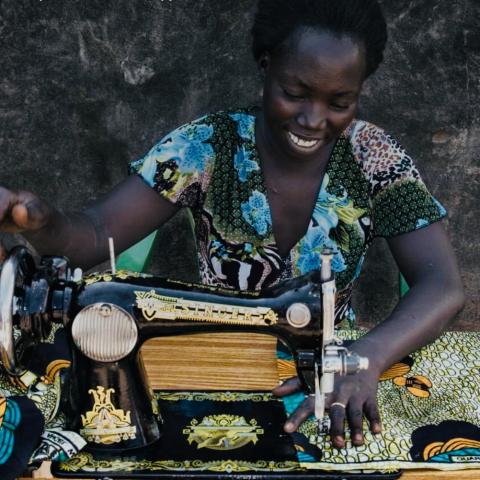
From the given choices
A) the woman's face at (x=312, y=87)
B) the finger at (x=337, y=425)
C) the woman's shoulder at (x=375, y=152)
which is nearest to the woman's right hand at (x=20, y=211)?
the woman's face at (x=312, y=87)

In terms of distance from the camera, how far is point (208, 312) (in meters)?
1.64

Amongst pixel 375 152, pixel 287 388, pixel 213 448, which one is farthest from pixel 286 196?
pixel 213 448

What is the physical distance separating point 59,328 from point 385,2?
1857mm

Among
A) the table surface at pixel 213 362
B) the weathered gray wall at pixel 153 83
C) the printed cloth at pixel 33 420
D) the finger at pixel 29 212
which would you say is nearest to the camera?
the printed cloth at pixel 33 420

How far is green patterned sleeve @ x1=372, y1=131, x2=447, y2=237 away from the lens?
7.28ft

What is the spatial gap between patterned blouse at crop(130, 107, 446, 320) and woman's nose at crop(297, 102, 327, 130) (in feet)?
1.16

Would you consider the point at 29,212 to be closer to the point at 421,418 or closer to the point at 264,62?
the point at 264,62

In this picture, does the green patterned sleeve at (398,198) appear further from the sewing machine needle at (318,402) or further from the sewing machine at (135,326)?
the sewing machine needle at (318,402)

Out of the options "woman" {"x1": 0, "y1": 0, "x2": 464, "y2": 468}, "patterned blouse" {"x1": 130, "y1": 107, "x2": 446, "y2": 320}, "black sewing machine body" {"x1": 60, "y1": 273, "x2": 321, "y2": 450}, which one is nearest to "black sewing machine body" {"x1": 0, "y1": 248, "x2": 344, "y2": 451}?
"black sewing machine body" {"x1": 60, "y1": 273, "x2": 321, "y2": 450}

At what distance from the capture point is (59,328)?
2.07m

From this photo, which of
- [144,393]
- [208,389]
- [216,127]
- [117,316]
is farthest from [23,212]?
[216,127]

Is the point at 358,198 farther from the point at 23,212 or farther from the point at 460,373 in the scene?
the point at 23,212

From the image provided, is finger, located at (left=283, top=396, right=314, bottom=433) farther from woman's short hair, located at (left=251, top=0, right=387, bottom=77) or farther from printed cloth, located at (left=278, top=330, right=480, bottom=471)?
woman's short hair, located at (left=251, top=0, right=387, bottom=77)

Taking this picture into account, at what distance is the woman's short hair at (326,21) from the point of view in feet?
6.39
